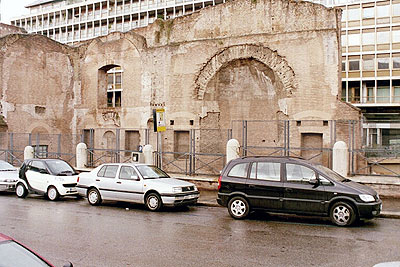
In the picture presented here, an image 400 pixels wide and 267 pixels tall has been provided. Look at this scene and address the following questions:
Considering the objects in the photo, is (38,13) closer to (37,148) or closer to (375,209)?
(37,148)

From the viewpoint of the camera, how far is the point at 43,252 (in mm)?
7914

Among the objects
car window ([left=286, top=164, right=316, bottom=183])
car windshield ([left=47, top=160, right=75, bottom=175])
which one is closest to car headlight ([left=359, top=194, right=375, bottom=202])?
car window ([left=286, top=164, right=316, bottom=183])

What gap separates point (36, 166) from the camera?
15930 mm

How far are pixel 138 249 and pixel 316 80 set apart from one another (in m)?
12.8

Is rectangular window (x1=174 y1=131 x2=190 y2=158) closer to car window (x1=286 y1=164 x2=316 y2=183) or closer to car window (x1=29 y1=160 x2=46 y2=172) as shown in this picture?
car window (x1=29 y1=160 x2=46 y2=172)

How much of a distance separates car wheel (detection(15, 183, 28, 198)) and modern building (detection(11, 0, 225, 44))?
4699cm

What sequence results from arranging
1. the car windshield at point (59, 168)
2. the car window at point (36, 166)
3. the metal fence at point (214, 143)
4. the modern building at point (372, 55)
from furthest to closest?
the modern building at point (372, 55) < the metal fence at point (214, 143) < the car window at point (36, 166) < the car windshield at point (59, 168)

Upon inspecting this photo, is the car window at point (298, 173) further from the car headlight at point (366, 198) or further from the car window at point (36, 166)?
the car window at point (36, 166)

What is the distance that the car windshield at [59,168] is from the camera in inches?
617

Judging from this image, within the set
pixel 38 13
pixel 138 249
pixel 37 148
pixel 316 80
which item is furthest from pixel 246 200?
pixel 38 13

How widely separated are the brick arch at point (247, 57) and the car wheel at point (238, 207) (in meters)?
8.74

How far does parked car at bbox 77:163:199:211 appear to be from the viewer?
1263cm

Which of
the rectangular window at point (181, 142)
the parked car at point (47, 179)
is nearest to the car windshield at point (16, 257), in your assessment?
the parked car at point (47, 179)

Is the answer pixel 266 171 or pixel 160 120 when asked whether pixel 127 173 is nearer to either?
pixel 160 120
